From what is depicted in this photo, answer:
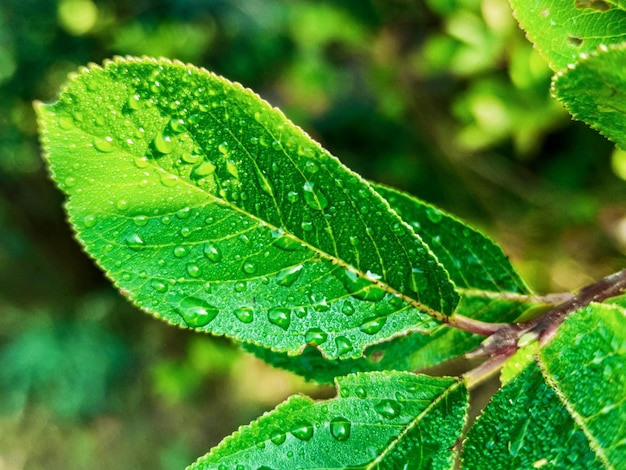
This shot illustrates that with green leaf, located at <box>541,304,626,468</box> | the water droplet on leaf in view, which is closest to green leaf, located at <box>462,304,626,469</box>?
green leaf, located at <box>541,304,626,468</box>

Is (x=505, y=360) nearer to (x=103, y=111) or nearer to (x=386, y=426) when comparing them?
(x=386, y=426)

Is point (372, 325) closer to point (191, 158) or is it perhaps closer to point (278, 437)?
point (278, 437)

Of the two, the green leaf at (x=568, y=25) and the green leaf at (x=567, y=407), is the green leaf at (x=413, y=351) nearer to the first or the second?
the green leaf at (x=567, y=407)

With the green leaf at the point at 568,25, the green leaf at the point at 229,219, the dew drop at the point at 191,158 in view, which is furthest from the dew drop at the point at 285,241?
the green leaf at the point at 568,25

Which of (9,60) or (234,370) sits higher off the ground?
(9,60)

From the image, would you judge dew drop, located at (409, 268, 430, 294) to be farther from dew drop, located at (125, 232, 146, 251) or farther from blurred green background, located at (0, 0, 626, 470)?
blurred green background, located at (0, 0, 626, 470)

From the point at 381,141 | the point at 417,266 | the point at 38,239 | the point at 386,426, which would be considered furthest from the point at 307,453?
the point at 38,239
